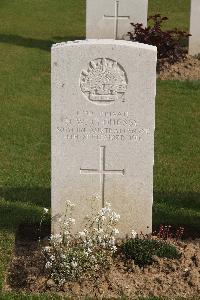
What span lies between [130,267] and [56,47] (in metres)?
1.89

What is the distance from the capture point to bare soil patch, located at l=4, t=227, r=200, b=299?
5.44 meters

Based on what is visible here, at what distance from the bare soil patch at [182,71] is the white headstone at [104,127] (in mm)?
6824

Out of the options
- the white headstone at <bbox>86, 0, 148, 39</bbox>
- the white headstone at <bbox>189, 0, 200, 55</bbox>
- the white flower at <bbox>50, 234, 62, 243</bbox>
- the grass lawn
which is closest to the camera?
the white flower at <bbox>50, 234, 62, 243</bbox>

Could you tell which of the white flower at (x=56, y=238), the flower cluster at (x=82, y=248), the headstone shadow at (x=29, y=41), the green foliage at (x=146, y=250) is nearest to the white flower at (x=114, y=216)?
the flower cluster at (x=82, y=248)

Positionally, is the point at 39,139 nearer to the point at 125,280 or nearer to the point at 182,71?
the point at 125,280

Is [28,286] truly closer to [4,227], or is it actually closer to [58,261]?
[58,261]

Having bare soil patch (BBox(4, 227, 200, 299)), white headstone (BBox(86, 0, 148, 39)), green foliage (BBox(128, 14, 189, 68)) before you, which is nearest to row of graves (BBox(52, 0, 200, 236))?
bare soil patch (BBox(4, 227, 200, 299))

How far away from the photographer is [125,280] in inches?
219

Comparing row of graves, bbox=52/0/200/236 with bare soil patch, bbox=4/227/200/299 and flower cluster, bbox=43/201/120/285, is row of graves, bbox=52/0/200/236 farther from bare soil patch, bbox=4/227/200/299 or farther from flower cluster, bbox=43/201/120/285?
bare soil patch, bbox=4/227/200/299

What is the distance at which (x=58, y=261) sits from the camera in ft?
18.1

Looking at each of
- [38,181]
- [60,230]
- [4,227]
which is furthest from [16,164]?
[60,230]

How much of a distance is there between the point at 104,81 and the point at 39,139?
3.75 metres

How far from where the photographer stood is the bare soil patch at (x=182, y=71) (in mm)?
12633

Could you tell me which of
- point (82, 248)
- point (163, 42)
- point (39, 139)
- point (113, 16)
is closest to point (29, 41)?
point (113, 16)
